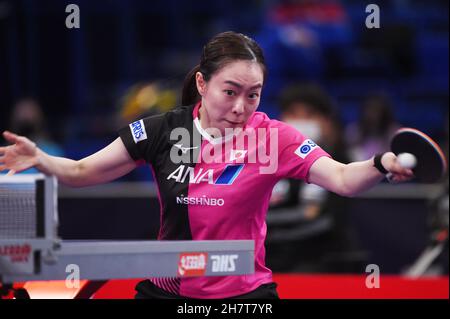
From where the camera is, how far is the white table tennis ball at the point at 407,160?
2383 millimetres

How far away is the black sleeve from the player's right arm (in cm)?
2

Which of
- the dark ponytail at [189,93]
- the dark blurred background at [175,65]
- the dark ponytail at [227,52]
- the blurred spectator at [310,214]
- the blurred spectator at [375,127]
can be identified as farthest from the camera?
the dark blurred background at [175,65]

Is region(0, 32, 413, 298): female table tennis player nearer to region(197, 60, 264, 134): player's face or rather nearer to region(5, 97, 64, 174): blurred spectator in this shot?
region(197, 60, 264, 134): player's face

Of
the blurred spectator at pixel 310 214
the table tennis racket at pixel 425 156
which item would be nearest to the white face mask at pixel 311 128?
the blurred spectator at pixel 310 214

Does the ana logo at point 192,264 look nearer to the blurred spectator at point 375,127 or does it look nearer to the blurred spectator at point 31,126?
the blurred spectator at point 31,126

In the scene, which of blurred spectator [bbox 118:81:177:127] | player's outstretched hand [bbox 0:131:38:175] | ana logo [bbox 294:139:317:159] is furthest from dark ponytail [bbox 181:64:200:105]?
blurred spectator [bbox 118:81:177:127]

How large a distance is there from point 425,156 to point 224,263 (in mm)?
662

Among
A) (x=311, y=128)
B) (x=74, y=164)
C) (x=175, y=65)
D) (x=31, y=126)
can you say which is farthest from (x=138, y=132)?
Answer: (x=175, y=65)

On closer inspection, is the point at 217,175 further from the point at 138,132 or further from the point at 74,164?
the point at 74,164

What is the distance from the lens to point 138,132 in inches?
113

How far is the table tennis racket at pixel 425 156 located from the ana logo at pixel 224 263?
1.95 ft
